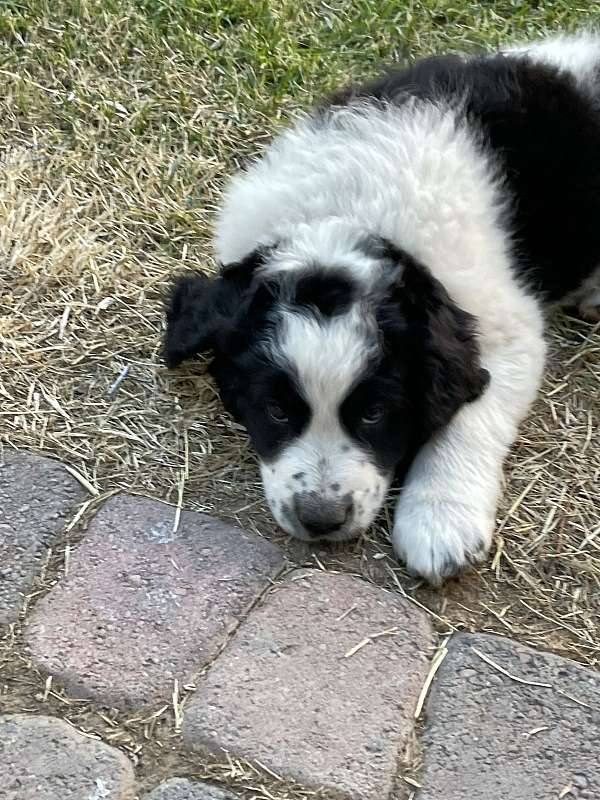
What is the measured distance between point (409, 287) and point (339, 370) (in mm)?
382

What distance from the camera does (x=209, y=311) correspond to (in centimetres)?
317

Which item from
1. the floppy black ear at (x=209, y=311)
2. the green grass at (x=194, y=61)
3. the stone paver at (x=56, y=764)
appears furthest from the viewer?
the green grass at (x=194, y=61)

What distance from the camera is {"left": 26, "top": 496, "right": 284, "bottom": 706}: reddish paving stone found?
2682mm

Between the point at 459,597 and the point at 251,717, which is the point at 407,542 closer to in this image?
the point at 459,597

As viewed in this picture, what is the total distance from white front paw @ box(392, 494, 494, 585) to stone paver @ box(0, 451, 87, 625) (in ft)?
3.35

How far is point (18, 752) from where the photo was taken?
247 centimetres

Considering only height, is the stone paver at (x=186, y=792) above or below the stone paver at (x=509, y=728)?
below

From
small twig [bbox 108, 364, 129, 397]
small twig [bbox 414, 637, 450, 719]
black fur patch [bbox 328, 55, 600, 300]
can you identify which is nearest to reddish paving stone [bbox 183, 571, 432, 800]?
small twig [bbox 414, 637, 450, 719]

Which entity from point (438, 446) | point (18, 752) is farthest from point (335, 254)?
point (18, 752)

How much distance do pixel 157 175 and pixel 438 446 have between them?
6.91ft

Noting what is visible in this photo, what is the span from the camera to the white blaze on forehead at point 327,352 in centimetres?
287

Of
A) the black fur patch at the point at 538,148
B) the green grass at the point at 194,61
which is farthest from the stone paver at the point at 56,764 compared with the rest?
the green grass at the point at 194,61

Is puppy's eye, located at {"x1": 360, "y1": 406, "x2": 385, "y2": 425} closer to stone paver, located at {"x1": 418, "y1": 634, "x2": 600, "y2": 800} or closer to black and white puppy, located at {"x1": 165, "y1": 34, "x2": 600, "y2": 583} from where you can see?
black and white puppy, located at {"x1": 165, "y1": 34, "x2": 600, "y2": 583}

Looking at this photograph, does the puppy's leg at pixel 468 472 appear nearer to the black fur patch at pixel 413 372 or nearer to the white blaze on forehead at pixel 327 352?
the black fur patch at pixel 413 372
